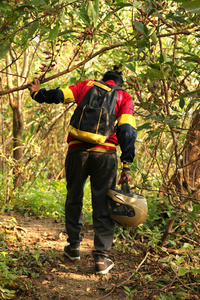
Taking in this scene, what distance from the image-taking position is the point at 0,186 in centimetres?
489

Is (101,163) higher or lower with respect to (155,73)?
lower

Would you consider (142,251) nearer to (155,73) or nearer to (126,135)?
(126,135)

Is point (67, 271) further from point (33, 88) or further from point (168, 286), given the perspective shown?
point (33, 88)

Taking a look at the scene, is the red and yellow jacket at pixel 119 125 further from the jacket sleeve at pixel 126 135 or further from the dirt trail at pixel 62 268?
the dirt trail at pixel 62 268

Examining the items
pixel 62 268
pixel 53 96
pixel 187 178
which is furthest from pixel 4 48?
pixel 187 178

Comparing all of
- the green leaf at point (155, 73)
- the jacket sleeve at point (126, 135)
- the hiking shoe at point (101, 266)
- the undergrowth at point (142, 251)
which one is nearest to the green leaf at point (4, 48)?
the green leaf at point (155, 73)

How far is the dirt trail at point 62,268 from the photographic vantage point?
3.03 m

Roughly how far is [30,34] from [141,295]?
2.23 metres

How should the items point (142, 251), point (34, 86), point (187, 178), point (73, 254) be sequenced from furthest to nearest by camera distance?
1. point (142, 251)
2. point (187, 178)
3. point (73, 254)
4. point (34, 86)

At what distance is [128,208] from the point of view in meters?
3.19

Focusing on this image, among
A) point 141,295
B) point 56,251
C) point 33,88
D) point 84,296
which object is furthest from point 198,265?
point 33,88

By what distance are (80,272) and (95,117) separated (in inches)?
59.7

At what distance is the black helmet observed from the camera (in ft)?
10.4

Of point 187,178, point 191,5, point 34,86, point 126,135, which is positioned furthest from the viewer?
point 187,178
